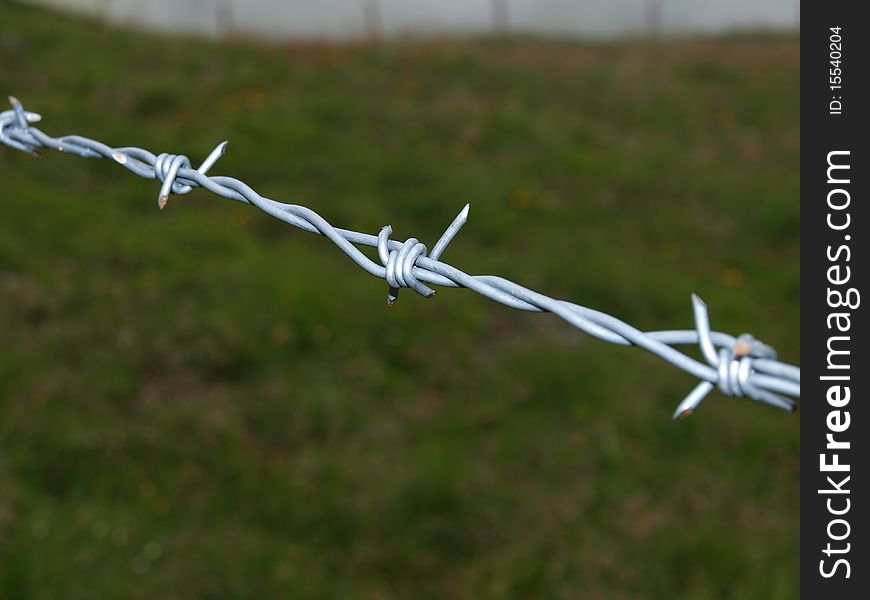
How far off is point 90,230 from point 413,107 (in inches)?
102

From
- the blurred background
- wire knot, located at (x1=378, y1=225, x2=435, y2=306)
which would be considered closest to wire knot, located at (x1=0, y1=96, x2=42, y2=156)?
wire knot, located at (x1=378, y1=225, x2=435, y2=306)

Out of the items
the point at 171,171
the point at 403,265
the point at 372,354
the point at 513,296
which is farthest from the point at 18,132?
the point at 372,354

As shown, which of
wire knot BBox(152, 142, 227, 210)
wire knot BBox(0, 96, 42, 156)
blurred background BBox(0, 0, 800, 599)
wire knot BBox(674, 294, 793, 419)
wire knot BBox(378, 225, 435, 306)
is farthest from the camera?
blurred background BBox(0, 0, 800, 599)

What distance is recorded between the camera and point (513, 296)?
3.18 feet

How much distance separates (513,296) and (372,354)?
8.24 ft

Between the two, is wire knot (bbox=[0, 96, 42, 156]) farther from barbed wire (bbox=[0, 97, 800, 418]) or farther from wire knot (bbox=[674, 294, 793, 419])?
wire knot (bbox=[674, 294, 793, 419])

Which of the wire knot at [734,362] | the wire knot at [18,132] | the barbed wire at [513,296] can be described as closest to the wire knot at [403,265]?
the barbed wire at [513,296]

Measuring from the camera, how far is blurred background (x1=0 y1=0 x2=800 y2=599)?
2.54 meters

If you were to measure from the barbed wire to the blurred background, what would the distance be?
155cm

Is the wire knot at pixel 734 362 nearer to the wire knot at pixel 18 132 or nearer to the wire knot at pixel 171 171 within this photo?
the wire knot at pixel 171 171

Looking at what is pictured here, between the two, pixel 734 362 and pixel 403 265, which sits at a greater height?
pixel 403 265

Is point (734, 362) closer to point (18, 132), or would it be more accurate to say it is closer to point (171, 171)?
point (171, 171)

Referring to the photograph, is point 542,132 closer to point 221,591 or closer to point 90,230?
point 90,230

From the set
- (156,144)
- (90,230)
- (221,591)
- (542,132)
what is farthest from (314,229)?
(542,132)
